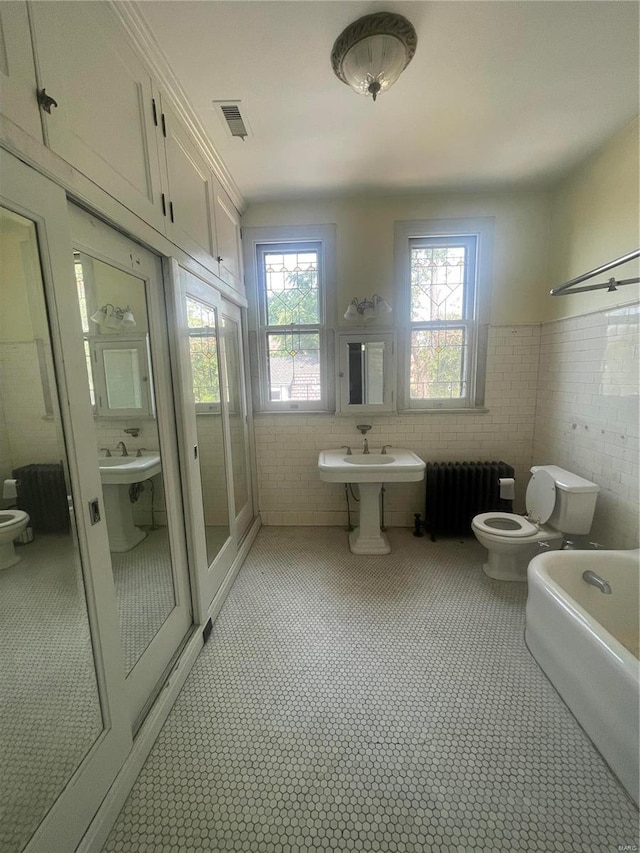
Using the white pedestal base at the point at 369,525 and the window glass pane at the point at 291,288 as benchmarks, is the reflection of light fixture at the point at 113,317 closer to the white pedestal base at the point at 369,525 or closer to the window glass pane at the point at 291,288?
the window glass pane at the point at 291,288

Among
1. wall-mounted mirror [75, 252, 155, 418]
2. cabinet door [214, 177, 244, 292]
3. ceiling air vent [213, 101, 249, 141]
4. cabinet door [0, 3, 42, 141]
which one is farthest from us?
cabinet door [214, 177, 244, 292]

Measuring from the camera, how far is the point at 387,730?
1306 mm

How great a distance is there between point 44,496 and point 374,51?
2.05 m

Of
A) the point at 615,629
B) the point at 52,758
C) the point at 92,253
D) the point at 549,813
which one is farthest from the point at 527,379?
the point at 52,758

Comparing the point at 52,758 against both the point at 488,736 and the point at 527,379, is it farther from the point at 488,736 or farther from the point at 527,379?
the point at 527,379

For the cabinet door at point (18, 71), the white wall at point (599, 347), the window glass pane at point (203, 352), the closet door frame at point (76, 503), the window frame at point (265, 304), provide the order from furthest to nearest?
the window frame at point (265, 304) < the white wall at point (599, 347) < the window glass pane at point (203, 352) < the closet door frame at point (76, 503) < the cabinet door at point (18, 71)

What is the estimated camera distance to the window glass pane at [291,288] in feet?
9.05

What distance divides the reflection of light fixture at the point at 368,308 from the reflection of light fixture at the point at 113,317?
1.70m

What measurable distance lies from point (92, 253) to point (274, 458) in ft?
6.87

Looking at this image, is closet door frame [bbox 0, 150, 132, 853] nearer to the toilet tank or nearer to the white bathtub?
the white bathtub

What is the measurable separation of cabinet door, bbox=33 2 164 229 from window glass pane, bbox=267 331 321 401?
59.9 inches

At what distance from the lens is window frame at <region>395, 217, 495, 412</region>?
2.59m

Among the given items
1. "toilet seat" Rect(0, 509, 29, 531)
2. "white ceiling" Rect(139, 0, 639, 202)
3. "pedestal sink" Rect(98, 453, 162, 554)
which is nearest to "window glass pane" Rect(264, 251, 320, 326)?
"white ceiling" Rect(139, 0, 639, 202)

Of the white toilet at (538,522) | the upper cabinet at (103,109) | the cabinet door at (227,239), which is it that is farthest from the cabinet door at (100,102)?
the white toilet at (538,522)
